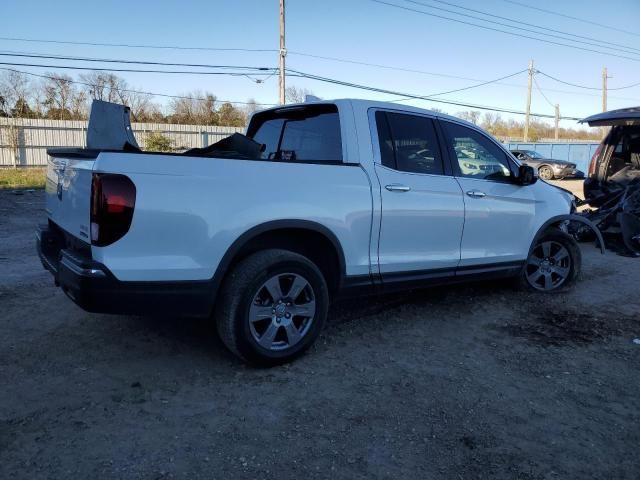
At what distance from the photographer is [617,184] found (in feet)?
29.5

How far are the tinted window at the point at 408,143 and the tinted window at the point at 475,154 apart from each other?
23cm

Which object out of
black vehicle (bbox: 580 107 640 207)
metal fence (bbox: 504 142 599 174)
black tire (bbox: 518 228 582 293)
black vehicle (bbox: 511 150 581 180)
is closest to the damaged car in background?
black vehicle (bbox: 580 107 640 207)

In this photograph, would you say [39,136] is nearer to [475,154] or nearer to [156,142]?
[156,142]

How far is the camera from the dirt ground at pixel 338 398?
2564mm

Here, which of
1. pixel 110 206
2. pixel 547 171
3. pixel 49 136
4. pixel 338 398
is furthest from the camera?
pixel 547 171

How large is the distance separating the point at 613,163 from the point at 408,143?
272 inches

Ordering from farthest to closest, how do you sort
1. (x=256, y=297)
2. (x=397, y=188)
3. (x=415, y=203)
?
1. (x=415, y=203)
2. (x=397, y=188)
3. (x=256, y=297)

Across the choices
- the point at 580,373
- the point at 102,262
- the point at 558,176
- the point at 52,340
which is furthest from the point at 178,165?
the point at 558,176

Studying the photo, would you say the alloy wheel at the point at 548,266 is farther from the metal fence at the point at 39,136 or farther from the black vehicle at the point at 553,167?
the black vehicle at the point at 553,167

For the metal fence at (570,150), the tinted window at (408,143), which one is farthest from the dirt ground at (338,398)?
the metal fence at (570,150)

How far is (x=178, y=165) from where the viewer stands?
9.93ft

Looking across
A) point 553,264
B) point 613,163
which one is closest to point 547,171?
point 613,163

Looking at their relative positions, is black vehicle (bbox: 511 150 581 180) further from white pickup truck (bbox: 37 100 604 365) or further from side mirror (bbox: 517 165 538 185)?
white pickup truck (bbox: 37 100 604 365)

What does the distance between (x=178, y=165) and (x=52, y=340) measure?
6.48ft
